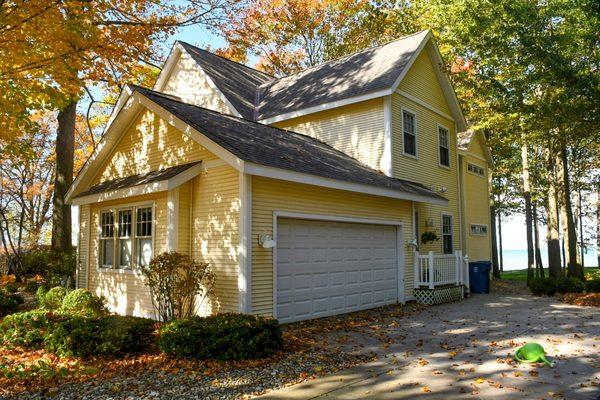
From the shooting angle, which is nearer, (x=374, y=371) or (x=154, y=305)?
(x=374, y=371)

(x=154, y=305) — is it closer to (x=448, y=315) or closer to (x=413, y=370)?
(x=413, y=370)

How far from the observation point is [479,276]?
53.3ft

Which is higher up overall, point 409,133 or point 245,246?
point 409,133

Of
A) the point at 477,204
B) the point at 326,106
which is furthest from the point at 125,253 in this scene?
the point at 477,204

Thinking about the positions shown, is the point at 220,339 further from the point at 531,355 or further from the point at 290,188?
the point at 531,355

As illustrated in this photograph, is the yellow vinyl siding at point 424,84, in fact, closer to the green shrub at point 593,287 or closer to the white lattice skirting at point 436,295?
the white lattice skirting at point 436,295

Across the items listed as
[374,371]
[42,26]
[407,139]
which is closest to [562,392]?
[374,371]

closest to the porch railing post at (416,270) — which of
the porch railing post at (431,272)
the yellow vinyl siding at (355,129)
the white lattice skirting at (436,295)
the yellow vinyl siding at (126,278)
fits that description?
the white lattice skirting at (436,295)

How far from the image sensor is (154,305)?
9.15 metres

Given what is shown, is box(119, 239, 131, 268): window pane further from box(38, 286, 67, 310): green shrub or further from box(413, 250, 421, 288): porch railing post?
box(413, 250, 421, 288): porch railing post

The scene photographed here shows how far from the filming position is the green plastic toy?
6.45 metres

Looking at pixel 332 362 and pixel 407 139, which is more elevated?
pixel 407 139

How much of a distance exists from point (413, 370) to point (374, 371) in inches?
21.1

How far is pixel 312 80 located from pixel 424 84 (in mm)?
4017
